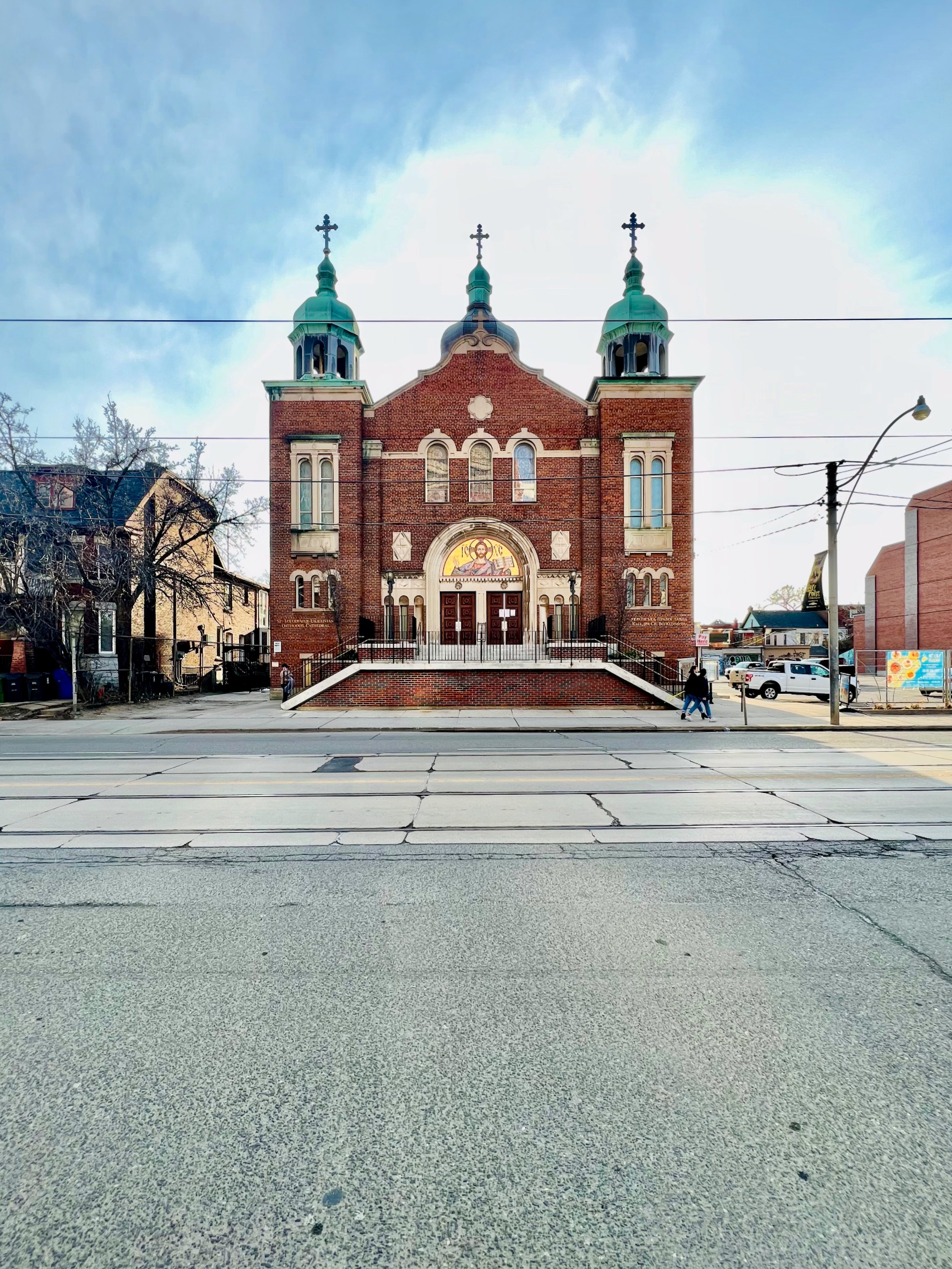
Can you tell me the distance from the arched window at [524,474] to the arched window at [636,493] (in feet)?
13.8

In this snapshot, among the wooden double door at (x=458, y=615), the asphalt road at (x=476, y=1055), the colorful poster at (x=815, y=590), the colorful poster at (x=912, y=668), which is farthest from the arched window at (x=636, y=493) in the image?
the colorful poster at (x=815, y=590)

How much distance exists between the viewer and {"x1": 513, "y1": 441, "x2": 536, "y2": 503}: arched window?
2823 cm

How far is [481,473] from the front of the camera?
28.4 meters

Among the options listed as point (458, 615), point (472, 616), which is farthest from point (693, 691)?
point (458, 615)

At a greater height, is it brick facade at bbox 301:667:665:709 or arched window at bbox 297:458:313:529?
arched window at bbox 297:458:313:529

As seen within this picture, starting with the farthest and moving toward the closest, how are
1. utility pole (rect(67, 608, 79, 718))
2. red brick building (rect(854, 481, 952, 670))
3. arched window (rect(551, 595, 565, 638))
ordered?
1. red brick building (rect(854, 481, 952, 670))
2. arched window (rect(551, 595, 565, 638))
3. utility pole (rect(67, 608, 79, 718))

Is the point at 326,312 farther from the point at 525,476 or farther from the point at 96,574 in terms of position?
the point at 96,574

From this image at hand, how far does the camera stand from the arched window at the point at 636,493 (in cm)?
2753

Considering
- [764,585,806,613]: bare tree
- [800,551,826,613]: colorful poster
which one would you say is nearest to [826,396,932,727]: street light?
[800,551,826,613]: colorful poster

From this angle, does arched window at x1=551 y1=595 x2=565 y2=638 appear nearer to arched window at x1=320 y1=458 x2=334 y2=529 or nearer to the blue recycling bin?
arched window at x1=320 y1=458 x2=334 y2=529

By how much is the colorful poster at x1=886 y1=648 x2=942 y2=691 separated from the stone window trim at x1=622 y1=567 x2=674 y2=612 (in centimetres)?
849

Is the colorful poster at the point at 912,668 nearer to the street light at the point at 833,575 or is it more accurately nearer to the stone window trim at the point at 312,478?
the street light at the point at 833,575

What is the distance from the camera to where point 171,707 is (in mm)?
22922

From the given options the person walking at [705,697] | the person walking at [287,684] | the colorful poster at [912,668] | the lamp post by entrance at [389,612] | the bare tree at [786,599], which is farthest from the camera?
the bare tree at [786,599]
